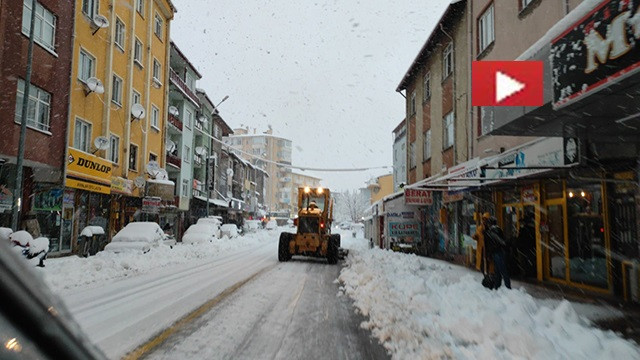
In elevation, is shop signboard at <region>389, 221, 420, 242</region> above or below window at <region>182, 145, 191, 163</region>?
below

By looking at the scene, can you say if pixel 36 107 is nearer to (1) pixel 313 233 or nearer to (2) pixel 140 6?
(1) pixel 313 233

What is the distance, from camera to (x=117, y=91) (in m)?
22.1

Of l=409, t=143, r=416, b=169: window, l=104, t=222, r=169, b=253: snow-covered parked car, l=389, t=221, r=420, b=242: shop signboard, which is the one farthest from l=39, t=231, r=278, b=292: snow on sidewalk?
l=409, t=143, r=416, b=169: window

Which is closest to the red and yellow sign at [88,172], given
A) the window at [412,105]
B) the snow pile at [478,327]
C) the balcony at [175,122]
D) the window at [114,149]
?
the window at [114,149]

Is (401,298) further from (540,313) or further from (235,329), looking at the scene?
(235,329)

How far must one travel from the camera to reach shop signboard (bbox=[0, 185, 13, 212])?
14327 millimetres

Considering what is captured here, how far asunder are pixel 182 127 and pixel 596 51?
103ft

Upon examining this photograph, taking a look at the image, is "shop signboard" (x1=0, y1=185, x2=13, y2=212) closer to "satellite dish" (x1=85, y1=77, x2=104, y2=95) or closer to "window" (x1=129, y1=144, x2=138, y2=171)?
"satellite dish" (x1=85, y1=77, x2=104, y2=95)

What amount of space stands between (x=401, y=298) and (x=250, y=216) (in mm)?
64798

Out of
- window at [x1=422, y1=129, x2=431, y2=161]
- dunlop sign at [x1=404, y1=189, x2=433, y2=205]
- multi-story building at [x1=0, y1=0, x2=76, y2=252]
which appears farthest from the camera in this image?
window at [x1=422, y1=129, x2=431, y2=161]

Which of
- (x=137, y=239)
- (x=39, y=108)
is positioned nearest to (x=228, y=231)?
(x=137, y=239)

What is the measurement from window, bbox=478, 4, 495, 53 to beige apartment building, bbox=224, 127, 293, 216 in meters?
89.6

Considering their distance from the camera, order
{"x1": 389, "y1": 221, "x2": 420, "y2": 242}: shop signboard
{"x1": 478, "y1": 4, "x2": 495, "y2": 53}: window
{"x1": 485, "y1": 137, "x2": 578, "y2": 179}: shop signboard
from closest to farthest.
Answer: {"x1": 485, "y1": 137, "x2": 578, "y2": 179}: shop signboard, {"x1": 478, "y1": 4, "x2": 495, "y2": 53}: window, {"x1": 389, "y1": 221, "x2": 420, "y2": 242}: shop signboard
